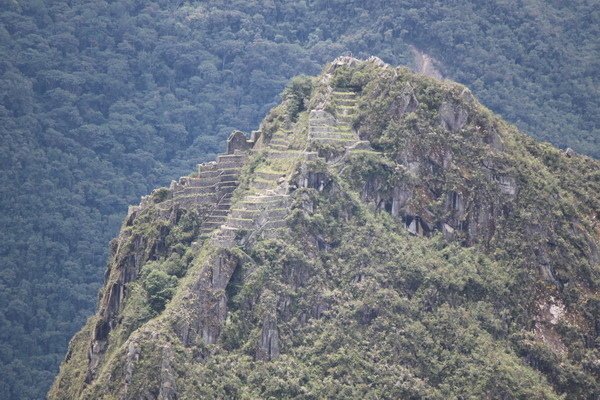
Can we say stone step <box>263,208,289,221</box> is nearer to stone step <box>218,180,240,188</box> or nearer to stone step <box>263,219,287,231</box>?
stone step <box>263,219,287,231</box>

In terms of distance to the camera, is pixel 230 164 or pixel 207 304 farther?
pixel 230 164

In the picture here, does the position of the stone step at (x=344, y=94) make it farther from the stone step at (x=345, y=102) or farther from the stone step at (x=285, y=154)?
the stone step at (x=285, y=154)

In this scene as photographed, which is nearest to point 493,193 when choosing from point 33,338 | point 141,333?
point 141,333

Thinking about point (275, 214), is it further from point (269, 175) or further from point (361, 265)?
point (361, 265)

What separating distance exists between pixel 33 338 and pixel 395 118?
157 ft

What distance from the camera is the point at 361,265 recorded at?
135750 millimetres

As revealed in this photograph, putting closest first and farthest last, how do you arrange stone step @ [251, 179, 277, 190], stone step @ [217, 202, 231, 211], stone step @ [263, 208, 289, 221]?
stone step @ [263, 208, 289, 221], stone step @ [251, 179, 277, 190], stone step @ [217, 202, 231, 211]

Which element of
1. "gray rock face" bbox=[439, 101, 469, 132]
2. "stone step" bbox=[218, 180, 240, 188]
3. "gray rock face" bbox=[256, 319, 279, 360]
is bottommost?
"gray rock face" bbox=[256, 319, 279, 360]

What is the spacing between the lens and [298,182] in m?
136

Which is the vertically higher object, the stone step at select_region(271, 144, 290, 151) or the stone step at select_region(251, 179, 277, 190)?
the stone step at select_region(271, 144, 290, 151)

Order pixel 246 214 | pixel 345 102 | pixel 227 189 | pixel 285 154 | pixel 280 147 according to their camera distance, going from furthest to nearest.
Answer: pixel 345 102
pixel 280 147
pixel 227 189
pixel 285 154
pixel 246 214

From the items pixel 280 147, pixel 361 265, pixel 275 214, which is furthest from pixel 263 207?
pixel 280 147

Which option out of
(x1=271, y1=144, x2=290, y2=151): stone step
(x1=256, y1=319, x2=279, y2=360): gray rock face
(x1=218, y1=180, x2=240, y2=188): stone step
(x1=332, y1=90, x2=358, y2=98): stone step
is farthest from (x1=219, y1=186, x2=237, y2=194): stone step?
(x1=256, y1=319, x2=279, y2=360): gray rock face

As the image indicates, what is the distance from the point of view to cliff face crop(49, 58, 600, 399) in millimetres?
130250
